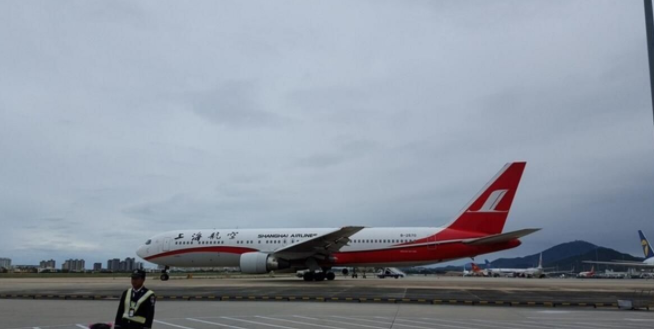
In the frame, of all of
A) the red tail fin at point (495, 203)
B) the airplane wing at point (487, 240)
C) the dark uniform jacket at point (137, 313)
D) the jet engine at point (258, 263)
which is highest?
the red tail fin at point (495, 203)

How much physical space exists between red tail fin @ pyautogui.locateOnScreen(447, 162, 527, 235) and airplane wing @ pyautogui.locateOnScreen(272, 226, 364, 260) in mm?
6320

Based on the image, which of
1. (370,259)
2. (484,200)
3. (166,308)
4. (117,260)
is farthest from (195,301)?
(117,260)

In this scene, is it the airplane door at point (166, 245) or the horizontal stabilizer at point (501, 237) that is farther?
the airplane door at point (166, 245)

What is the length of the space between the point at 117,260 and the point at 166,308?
125498 millimetres

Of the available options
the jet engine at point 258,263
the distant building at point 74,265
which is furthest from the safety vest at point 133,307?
the distant building at point 74,265

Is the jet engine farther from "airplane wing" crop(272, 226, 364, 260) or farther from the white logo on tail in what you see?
the white logo on tail

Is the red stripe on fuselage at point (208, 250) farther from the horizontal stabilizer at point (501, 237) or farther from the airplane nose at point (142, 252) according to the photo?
the horizontal stabilizer at point (501, 237)

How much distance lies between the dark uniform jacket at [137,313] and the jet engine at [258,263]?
71.8 feet

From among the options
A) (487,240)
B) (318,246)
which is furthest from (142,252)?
(487,240)

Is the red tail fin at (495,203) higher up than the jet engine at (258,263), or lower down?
higher up

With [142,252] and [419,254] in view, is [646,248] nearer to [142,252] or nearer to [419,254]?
[419,254]

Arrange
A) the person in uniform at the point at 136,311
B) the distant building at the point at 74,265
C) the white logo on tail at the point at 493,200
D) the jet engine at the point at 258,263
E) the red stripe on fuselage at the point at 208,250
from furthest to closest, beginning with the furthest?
the distant building at the point at 74,265
the red stripe on fuselage at the point at 208,250
the white logo on tail at the point at 493,200
the jet engine at the point at 258,263
the person in uniform at the point at 136,311

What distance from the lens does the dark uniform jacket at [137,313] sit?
4941 millimetres

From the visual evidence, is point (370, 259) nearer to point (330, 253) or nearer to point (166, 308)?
point (330, 253)
